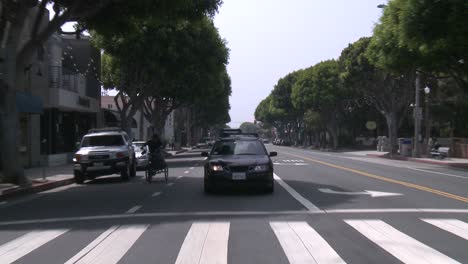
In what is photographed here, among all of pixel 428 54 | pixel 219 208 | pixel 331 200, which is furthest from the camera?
pixel 428 54

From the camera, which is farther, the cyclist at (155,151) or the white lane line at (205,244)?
the cyclist at (155,151)

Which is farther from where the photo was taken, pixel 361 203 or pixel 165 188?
pixel 165 188

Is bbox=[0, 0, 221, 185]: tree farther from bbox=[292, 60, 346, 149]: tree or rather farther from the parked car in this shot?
bbox=[292, 60, 346, 149]: tree

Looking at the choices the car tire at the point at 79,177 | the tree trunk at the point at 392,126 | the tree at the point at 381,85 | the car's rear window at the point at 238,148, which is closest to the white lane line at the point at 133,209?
the car's rear window at the point at 238,148

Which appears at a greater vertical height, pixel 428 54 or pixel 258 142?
pixel 428 54

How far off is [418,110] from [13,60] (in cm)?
3232

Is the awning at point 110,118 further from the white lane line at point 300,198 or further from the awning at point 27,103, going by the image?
the white lane line at point 300,198

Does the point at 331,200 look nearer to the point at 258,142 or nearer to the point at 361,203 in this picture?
the point at 361,203

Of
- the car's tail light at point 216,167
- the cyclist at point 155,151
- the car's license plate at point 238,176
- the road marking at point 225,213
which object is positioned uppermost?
the cyclist at point 155,151

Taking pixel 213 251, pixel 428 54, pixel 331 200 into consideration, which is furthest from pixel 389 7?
pixel 213 251

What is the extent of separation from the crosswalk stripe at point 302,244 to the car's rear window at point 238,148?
5.73 m

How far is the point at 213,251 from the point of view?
26.5 feet

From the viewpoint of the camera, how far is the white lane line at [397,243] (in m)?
7.58

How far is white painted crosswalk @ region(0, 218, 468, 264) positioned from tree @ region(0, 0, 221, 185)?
8.14m
